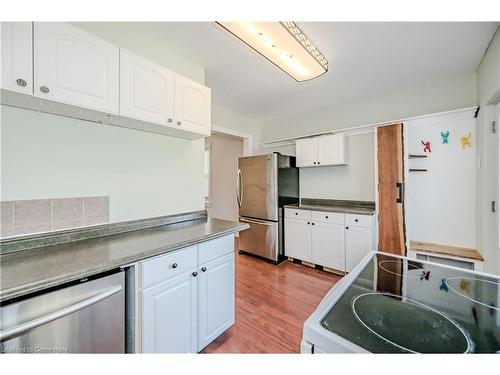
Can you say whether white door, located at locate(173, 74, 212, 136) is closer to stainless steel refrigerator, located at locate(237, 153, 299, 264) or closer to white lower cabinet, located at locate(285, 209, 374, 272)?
stainless steel refrigerator, located at locate(237, 153, 299, 264)

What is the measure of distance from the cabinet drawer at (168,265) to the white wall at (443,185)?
262 centimetres

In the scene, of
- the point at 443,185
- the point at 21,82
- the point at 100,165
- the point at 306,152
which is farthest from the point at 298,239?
the point at 21,82

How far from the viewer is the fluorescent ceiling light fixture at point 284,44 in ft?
4.25

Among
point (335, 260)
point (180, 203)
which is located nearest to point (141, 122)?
point (180, 203)

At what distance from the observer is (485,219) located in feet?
6.97

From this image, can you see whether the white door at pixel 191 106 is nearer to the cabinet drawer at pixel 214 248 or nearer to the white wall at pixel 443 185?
the cabinet drawer at pixel 214 248

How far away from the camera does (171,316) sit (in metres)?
1.30

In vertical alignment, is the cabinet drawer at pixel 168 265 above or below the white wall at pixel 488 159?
below

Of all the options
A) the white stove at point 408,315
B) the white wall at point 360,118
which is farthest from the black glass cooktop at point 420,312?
the white wall at point 360,118

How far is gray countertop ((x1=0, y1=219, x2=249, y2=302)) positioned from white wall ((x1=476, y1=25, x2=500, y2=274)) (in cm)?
249

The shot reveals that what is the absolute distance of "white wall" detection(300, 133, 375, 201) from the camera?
123 inches

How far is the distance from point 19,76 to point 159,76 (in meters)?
0.78

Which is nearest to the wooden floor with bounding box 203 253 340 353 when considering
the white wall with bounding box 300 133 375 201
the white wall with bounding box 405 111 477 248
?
the white wall with bounding box 300 133 375 201
